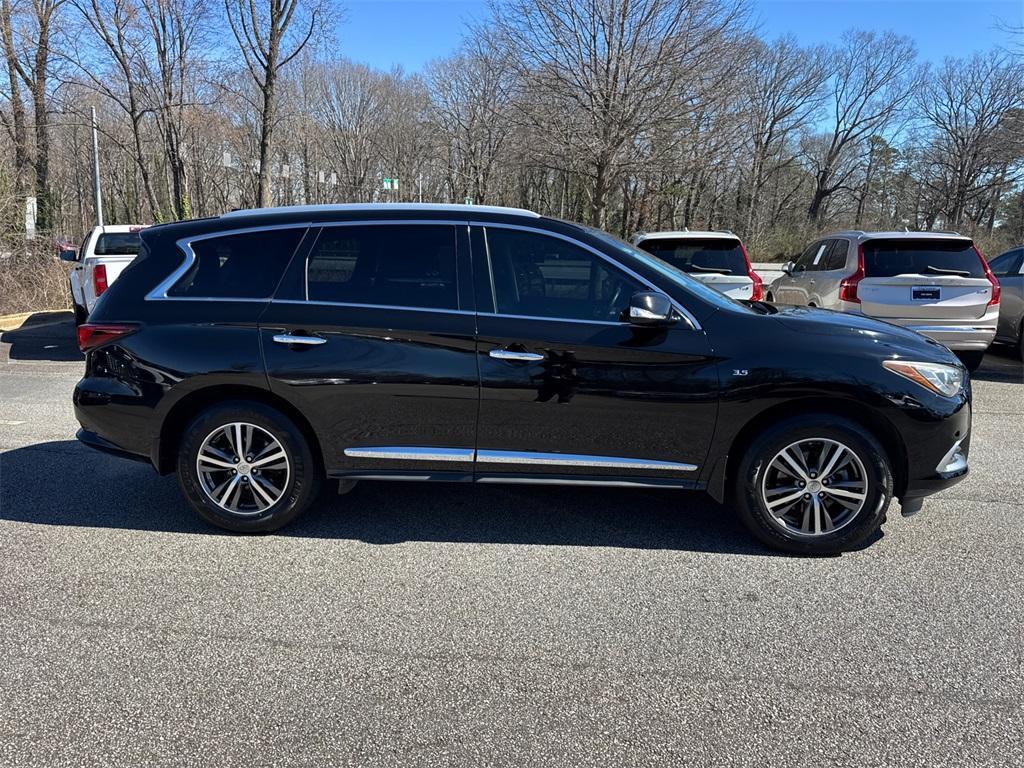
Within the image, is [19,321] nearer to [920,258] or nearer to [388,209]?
[388,209]

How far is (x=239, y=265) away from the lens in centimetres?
444

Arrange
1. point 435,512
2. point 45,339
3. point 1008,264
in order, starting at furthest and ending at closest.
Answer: point 45,339, point 1008,264, point 435,512

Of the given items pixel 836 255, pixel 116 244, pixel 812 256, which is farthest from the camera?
pixel 116 244

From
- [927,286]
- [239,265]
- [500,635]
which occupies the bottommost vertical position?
[500,635]

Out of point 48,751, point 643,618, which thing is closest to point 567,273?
point 643,618

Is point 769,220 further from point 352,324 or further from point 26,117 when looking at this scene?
point 352,324

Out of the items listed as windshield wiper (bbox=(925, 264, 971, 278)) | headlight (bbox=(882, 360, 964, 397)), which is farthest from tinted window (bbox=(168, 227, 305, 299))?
windshield wiper (bbox=(925, 264, 971, 278))

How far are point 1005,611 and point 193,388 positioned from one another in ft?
14.3

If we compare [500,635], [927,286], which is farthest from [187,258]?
[927,286]

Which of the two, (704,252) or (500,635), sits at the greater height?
(704,252)

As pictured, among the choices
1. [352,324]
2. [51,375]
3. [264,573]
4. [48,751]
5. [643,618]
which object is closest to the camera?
[48,751]

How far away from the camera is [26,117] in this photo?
2159 cm

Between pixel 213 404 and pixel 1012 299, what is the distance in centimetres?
1081

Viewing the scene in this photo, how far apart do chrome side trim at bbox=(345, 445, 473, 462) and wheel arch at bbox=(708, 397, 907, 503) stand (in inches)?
55.4
